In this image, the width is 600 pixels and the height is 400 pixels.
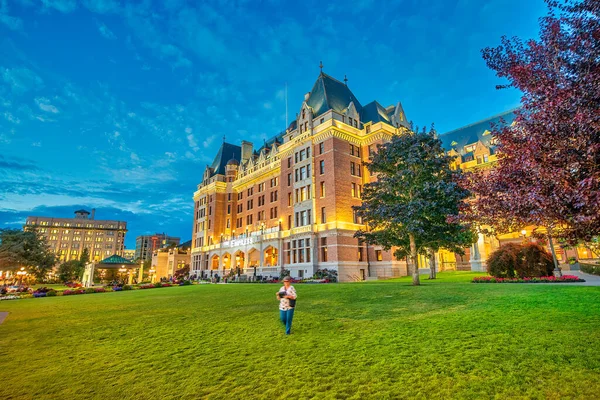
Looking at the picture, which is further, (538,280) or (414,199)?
(414,199)

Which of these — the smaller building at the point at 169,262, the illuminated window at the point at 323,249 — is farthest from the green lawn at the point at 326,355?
the smaller building at the point at 169,262

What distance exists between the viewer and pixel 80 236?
511ft

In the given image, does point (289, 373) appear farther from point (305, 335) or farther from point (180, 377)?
point (305, 335)

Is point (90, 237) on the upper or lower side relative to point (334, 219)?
upper

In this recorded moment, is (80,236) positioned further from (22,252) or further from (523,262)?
(523,262)

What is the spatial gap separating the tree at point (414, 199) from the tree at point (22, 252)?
56.3 metres

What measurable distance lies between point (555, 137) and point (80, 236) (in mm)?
187537

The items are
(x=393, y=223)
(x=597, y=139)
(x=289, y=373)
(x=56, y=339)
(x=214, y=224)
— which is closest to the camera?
(x=597, y=139)

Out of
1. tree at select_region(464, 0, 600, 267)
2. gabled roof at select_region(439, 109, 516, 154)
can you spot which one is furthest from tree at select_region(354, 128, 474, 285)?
gabled roof at select_region(439, 109, 516, 154)

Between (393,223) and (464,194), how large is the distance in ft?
17.2

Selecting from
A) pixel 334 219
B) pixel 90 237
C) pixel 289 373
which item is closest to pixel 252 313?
pixel 289 373

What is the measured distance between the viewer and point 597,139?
5668mm

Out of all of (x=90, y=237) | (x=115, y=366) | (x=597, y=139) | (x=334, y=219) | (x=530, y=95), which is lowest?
(x=115, y=366)

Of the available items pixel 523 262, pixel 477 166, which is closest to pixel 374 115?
pixel 477 166
